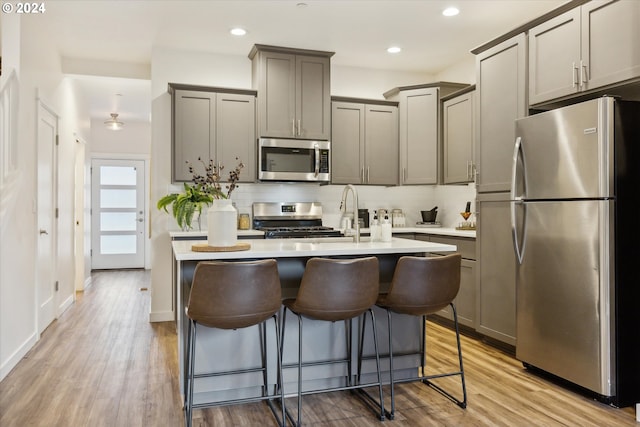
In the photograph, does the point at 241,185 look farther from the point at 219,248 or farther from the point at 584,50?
the point at 584,50

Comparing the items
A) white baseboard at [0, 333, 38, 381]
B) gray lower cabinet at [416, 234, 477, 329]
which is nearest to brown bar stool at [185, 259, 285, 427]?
white baseboard at [0, 333, 38, 381]

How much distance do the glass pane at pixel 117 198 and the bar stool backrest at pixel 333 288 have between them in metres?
7.30

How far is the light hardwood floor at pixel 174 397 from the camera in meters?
2.55

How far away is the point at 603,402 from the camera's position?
2762mm

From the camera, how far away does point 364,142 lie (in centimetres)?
527

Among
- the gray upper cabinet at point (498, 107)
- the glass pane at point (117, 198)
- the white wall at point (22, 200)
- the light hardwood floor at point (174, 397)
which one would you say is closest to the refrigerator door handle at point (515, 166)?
the gray upper cabinet at point (498, 107)

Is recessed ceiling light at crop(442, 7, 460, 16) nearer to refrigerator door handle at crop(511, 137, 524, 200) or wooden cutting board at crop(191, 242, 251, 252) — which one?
refrigerator door handle at crop(511, 137, 524, 200)

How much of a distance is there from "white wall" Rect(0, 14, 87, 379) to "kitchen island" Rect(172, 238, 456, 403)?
1396mm

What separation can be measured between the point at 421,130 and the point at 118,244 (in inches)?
246

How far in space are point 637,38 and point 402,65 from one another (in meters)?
3.08

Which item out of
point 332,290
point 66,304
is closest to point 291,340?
point 332,290

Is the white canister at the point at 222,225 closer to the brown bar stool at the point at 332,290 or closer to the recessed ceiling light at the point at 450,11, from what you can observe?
the brown bar stool at the point at 332,290

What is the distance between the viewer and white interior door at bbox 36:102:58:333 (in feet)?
14.0

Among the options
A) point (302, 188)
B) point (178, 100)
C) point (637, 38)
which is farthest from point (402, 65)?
point (637, 38)
